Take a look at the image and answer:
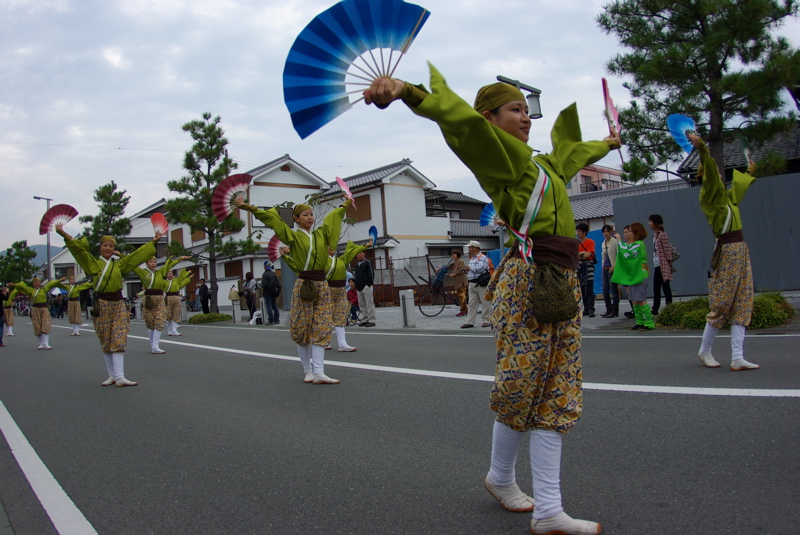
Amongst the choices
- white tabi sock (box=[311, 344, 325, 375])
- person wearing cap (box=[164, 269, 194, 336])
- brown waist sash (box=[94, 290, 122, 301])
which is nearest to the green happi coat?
white tabi sock (box=[311, 344, 325, 375])

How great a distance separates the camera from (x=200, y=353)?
1062 centimetres

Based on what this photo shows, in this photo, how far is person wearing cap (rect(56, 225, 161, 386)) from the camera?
7402 mm

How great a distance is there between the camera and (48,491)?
363 cm

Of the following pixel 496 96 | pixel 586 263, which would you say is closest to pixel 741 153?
pixel 586 263

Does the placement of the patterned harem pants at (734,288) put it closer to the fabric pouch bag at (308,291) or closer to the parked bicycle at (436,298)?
the fabric pouch bag at (308,291)

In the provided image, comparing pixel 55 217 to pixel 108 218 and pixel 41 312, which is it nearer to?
pixel 41 312

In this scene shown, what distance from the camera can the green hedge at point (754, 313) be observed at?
8.43 m

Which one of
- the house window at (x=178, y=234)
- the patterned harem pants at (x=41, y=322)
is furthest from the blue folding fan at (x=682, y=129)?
the house window at (x=178, y=234)

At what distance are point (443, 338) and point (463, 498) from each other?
7428 millimetres

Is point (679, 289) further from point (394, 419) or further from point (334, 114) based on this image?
point (334, 114)

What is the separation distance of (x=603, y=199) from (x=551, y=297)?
2995 cm

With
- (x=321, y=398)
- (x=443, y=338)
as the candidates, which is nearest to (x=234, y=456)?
(x=321, y=398)

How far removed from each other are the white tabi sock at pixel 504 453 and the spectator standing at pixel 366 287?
1151cm

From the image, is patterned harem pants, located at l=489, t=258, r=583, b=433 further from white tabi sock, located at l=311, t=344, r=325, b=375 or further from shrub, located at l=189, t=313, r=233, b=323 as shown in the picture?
shrub, located at l=189, t=313, r=233, b=323
